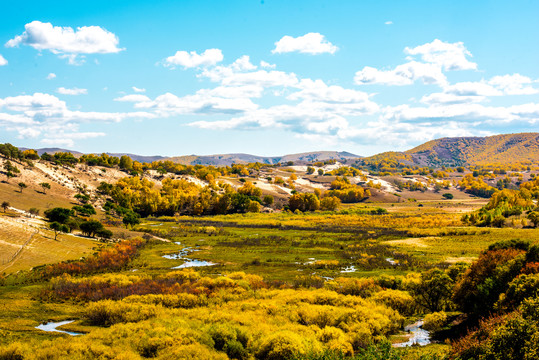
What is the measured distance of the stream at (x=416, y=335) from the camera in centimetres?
2827

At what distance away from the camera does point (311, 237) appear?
9281 cm

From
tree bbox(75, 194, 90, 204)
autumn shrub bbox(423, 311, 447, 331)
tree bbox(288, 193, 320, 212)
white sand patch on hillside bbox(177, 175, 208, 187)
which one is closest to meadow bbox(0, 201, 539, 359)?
autumn shrub bbox(423, 311, 447, 331)

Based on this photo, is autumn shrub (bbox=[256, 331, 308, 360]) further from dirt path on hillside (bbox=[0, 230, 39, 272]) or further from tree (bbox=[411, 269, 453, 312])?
dirt path on hillside (bbox=[0, 230, 39, 272])

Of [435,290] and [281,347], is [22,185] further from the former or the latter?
[435,290]

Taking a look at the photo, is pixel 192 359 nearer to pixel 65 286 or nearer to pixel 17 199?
pixel 65 286

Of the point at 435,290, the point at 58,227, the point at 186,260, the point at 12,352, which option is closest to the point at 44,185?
the point at 58,227

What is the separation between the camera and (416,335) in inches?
1192

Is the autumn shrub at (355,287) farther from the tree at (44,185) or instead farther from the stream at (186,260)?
the tree at (44,185)

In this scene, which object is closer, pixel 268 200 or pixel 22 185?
pixel 22 185

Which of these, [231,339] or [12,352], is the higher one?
[12,352]

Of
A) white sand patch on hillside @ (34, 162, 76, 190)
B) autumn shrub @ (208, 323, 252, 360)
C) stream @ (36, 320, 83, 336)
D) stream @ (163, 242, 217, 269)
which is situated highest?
white sand patch on hillside @ (34, 162, 76, 190)

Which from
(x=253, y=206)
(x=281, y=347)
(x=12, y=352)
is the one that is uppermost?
(x=12, y=352)

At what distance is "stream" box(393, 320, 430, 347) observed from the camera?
28275 mm

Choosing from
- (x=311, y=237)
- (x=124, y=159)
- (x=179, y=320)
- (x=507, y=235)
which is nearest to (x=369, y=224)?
(x=311, y=237)
